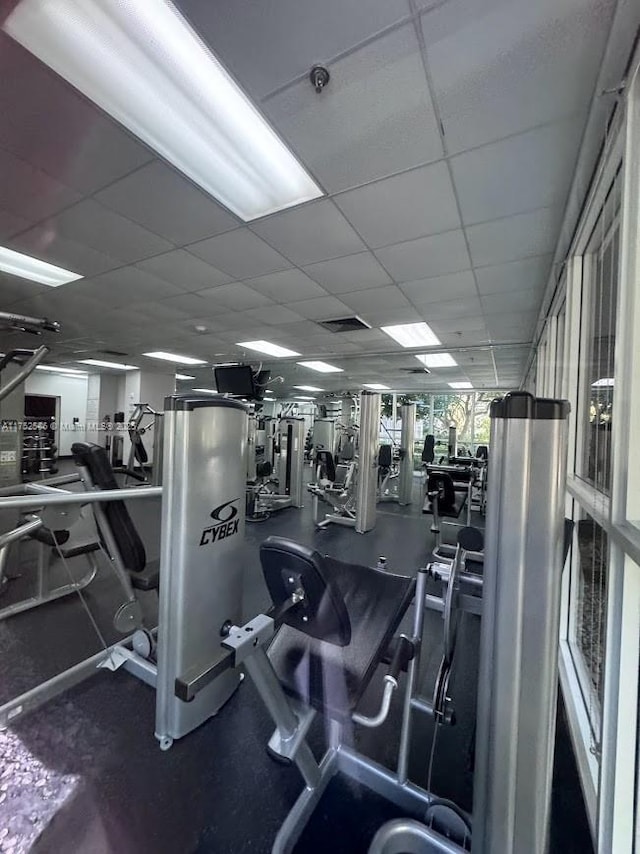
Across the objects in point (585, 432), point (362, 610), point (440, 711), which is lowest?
point (440, 711)

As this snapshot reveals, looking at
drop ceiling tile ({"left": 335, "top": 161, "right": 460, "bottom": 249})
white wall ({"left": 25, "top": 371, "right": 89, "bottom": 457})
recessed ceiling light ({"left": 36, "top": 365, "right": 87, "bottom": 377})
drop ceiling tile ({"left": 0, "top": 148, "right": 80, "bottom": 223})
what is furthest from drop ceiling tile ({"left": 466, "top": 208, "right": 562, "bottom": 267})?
recessed ceiling light ({"left": 36, "top": 365, "right": 87, "bottom": 377})

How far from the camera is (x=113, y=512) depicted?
6.17 ft

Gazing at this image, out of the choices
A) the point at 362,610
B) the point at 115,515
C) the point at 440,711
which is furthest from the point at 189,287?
the point at 440,711

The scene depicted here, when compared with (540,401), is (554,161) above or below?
above

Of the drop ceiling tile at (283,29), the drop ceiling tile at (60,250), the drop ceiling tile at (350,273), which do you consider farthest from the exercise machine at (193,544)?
the drop ceiling tile at (60,250)

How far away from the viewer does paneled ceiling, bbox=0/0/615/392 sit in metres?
1.16

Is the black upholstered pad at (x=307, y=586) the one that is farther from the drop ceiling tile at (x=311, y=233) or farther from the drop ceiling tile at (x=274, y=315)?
the drop ceiling tile at (x=274, y=315)

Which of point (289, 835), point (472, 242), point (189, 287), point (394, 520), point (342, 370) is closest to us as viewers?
point (289, 835)

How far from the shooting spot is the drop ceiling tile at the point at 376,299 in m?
3.39

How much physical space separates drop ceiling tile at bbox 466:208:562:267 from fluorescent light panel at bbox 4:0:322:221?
3.95 feet

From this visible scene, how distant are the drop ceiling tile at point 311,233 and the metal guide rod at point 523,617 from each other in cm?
198

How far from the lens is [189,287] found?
3.49 meters

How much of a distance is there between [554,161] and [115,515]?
9.36 feet

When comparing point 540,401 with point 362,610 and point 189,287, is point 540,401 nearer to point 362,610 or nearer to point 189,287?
point 362,610
